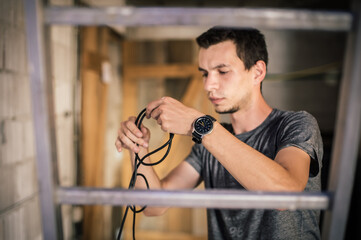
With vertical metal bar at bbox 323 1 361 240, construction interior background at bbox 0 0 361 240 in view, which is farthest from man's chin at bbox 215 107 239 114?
vertical metal bar at bbox 323 1 361 240

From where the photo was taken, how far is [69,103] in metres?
1.86

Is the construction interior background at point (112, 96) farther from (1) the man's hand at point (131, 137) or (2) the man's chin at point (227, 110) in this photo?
→ (2) the man's chin at point (227, 110)

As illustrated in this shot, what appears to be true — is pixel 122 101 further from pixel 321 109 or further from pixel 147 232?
pixel 321 109

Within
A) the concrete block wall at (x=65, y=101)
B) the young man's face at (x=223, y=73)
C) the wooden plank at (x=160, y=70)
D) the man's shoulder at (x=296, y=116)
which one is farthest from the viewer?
the wooden plank at (x=160, y=70)

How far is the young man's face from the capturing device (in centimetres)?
97

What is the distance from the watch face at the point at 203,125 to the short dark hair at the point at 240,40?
0.47 m

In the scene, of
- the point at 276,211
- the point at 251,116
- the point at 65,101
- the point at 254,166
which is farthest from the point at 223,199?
the point at 65,101

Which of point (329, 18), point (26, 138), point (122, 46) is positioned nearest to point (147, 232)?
point (26, 138)

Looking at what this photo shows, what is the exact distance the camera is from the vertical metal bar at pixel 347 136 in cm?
39

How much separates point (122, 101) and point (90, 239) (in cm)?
163

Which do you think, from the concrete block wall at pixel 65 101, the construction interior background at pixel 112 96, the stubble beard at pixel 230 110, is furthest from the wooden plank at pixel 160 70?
the stubble beard at pixel 230 110

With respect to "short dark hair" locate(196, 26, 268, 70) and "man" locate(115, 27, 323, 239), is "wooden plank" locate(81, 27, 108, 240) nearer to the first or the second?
"man" locate(115, 27, 323, 239)

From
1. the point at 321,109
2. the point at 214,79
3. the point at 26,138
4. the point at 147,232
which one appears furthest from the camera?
the point at 321,109

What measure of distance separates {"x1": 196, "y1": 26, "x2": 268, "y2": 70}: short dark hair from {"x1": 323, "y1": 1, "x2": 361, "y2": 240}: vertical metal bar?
0.62 meters
